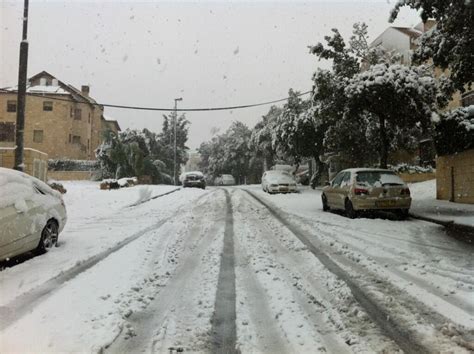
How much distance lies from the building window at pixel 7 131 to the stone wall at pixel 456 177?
3824 centimetres

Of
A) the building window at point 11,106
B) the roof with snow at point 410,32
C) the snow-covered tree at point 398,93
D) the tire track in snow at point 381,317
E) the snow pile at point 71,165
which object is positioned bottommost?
the tire track in snow at point 381,317

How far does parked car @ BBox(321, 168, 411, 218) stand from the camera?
41.6 feet

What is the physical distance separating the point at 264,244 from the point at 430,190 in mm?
14795

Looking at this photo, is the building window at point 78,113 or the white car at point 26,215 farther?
the building window at point 78,113

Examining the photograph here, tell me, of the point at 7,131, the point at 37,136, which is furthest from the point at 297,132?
the point at 7,131

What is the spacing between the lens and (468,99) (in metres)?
19.8

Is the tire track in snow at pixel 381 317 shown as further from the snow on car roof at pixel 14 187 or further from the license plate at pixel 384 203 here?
the license plate at pixel 384 203

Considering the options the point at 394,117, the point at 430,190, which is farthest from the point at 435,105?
the point at 430,190

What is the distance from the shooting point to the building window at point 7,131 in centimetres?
4256

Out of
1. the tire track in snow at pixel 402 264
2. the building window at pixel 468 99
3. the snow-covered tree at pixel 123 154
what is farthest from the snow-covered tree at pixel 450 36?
the snow-covered tree at pixel 123 154

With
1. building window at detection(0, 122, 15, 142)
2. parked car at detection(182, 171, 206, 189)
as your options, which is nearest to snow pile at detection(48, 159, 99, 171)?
building window at detection(0, 122, 15, 142)

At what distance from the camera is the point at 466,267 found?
6719 millimetres

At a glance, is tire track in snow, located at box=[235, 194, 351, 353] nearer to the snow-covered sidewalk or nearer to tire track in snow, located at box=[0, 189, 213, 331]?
tire track in snow, located at box=[0, 189, 213, 331]

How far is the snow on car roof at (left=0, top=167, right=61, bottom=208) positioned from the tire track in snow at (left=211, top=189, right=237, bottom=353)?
338cm
